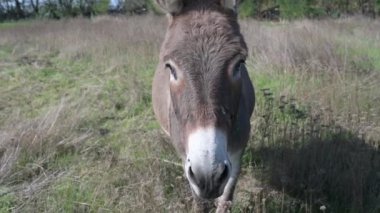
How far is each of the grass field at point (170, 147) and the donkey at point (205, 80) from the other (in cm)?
99

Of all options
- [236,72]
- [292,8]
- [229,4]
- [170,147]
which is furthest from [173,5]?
[292,8]

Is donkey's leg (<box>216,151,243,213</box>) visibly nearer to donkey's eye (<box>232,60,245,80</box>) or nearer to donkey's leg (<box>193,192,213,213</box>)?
donkey's leg (<box>193,192,213,213</box>)

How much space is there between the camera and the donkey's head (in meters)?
2.03

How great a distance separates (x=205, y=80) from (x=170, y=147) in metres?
2.13

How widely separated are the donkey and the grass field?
991 millimetres

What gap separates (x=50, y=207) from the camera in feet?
10.4

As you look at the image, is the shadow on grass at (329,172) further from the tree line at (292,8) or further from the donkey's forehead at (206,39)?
the tree line at (292,8)

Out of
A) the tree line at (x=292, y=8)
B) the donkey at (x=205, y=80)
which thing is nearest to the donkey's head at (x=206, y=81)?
the donkey at (x=205, y=80)

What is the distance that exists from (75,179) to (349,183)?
7.64 feet

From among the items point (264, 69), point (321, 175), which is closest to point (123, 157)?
point (321, 175)

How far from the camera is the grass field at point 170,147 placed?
130 inches

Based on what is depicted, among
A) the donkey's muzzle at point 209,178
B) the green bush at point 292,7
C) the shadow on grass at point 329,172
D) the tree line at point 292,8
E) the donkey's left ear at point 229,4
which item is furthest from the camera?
the green bush at point 292,7

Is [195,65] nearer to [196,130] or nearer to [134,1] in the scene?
[196,130]

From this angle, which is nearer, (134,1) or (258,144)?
(258,144)
